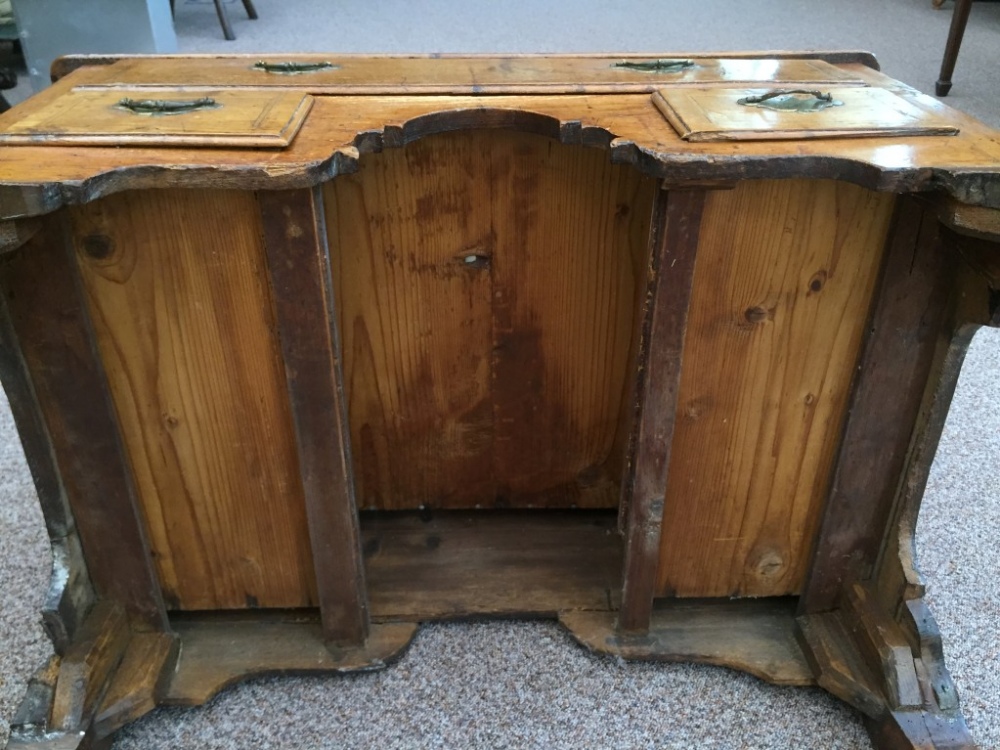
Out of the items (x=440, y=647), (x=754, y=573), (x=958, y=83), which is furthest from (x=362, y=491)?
(x=958, y=83)

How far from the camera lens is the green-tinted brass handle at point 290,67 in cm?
122

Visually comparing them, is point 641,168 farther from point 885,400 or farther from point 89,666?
point 89,666

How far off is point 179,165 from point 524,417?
2.28ft

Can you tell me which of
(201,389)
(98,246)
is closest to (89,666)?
(201,389)

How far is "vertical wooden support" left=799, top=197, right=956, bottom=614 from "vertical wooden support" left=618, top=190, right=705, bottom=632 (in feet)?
0.76

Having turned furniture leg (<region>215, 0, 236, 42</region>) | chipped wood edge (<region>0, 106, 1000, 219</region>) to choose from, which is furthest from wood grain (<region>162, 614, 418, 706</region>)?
turned furniture leg (<region>215, 0, 236, 42</region>)

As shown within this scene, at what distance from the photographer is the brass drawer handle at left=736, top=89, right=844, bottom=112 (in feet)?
3.33

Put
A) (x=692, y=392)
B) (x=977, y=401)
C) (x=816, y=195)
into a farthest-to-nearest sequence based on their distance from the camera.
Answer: (x=977, y=401), (x=692, y=392), (x=816, y=195)

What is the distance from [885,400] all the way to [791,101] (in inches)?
15.2

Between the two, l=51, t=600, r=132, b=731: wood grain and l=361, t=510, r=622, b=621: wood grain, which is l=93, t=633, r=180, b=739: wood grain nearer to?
l=51, t=600, r=132, b=731: wood grain

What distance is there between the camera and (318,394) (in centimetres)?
104

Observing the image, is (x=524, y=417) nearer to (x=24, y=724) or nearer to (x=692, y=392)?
(x=692, y=392)

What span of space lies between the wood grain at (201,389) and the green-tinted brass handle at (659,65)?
0.61 m

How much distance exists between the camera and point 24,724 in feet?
3.46
